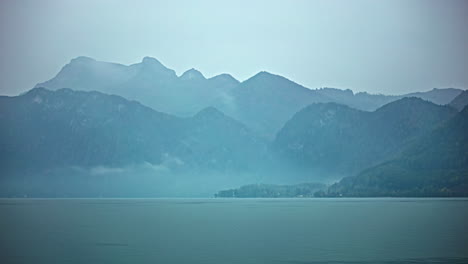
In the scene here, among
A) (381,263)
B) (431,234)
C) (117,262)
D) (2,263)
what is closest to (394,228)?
(431,234)

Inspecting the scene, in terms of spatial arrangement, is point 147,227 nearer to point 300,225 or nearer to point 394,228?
point 300,225

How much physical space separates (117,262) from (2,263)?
15.0 m

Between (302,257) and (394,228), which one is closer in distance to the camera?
(302,257)

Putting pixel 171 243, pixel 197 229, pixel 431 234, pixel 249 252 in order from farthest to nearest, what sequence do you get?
pixel 197 229 → pixel 431 234 → pixel 171 243 → pixel 249 252

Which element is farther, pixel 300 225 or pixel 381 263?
pixel 300 225

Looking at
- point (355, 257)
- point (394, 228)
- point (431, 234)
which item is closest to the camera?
point (355, 257)


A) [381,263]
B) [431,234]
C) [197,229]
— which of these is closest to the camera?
[381,263]

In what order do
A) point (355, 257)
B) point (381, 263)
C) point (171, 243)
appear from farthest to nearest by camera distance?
point (171, 243) → point (355, 257) → point (381, 263)

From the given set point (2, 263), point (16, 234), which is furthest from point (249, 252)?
point (16, 234)

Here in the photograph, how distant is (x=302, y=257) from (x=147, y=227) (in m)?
68.6

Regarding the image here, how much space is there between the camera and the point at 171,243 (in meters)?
108

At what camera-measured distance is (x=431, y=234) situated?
117312 millimetres

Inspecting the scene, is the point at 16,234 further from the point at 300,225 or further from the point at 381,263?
the point at 381,263

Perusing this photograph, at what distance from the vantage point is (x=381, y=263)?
79.3m
